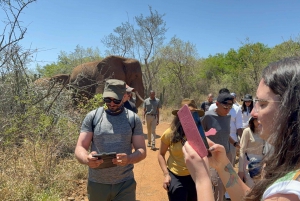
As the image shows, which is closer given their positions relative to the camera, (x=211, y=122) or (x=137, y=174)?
(x=211, y=122)

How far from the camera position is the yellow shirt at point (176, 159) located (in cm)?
304

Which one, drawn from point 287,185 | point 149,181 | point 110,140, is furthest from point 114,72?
point 287,185

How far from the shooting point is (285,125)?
41.2 inches

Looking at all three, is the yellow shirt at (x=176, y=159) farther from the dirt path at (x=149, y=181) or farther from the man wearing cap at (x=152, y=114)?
the man wearing cap at (x=152, y=114)

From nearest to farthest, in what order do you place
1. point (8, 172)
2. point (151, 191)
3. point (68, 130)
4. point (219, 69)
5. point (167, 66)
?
point (8, 172)
point (151, 191)
point (68, 130)
point (167, 66)
point (219, 69)

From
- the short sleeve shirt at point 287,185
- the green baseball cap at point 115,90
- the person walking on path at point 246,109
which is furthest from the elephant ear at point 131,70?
the short sleeve shirt at point 287,185

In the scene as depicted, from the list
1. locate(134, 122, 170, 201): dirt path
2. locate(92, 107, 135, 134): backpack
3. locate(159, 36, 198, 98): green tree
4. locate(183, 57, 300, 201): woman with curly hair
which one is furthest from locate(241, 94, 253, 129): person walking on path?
locate(159, 36, 198, 98): green tree

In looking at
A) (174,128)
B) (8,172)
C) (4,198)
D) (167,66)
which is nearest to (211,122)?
(174,128)

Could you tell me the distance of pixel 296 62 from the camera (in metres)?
1.10

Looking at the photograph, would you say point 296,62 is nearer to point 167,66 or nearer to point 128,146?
point 128,146

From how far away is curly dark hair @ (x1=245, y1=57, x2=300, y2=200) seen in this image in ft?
3.36

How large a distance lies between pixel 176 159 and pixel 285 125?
2160 millimetres

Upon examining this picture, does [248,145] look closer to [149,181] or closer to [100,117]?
[100,117]

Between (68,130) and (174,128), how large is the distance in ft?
12.3
